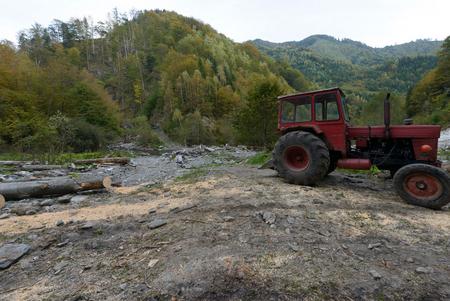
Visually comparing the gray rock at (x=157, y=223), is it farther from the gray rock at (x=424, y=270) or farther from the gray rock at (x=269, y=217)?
the gray rock at (x=424, y=270)

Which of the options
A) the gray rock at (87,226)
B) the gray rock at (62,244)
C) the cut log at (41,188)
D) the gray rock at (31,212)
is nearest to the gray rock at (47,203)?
the cut log at (41,188)

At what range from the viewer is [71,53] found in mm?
63094

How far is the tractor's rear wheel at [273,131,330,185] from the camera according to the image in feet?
19.1

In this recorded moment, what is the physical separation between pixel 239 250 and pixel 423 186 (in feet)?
12.7

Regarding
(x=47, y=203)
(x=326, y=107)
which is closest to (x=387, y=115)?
(x=326, y=107)

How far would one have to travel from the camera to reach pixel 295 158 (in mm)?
6461

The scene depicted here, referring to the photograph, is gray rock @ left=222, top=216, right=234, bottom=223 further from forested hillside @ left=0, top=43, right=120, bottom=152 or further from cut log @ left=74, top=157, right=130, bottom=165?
forested hillside @ left=0, top=43, right=120, bottom=152

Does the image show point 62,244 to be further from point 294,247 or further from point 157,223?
point 294,247

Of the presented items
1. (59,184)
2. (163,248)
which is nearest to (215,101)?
(59,184)

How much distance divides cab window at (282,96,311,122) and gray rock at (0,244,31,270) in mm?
5847

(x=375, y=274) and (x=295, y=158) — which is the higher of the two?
(x=295, y=158)

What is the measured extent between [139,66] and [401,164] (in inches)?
2885

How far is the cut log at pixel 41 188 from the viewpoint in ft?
20.3

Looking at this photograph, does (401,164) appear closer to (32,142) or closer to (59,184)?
(59,184)
